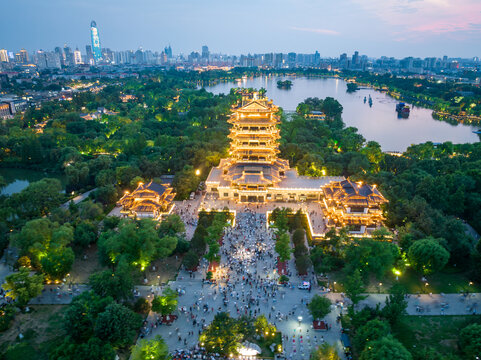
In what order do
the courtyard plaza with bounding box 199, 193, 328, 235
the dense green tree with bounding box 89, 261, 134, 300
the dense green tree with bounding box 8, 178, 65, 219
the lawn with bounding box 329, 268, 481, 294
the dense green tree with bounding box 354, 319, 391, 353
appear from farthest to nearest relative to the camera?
1. the courtyard plaza with bounding box 199, 193, 328, 235
2. the dense green tree with bounding box 8, 178, 65, 219
3. the lawn with bounding box 329, 268, 481, 294
4. the dense green tree with bounding box 89, 261, 134, 300
5. the dense green tree with bounding box 354, 319, 391, 353

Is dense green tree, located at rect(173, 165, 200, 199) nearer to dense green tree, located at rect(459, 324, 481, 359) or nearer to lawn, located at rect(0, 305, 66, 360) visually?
lawn, located at rect(0, 305, 66, 360)

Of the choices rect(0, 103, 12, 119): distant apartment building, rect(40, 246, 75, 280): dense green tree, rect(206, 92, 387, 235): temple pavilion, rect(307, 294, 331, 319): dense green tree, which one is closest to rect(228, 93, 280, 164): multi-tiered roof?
rect(206, 92, 387, 235): temple pavilion

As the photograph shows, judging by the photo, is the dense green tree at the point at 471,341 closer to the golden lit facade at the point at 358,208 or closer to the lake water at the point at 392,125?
the golden lit facade at the point at 358,208

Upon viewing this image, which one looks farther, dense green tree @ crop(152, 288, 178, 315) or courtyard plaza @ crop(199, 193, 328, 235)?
courtyard plaza @ crop(199, 193, 328, 235)

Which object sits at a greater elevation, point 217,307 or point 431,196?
point 431,196

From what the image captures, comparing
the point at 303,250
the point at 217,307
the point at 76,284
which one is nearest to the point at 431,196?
the point at 303,250

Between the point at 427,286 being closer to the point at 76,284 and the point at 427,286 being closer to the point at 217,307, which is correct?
the point at 217,307
